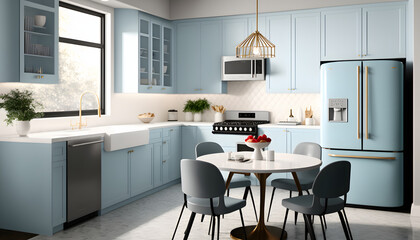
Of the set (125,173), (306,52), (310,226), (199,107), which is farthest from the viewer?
(199,107)

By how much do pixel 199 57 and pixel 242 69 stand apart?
78cm

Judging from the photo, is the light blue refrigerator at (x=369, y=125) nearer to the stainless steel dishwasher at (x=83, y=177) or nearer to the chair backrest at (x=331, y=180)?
the chair backrest at (x=331, y=180)

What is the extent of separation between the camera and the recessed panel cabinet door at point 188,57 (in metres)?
6.88

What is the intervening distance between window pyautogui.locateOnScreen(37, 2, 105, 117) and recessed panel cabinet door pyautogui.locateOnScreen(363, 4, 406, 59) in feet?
11.7

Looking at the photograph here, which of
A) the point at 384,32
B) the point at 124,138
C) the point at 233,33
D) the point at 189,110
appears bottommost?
the point at 124,138

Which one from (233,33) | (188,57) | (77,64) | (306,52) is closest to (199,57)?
(188,57)

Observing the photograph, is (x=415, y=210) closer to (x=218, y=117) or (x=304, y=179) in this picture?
(x=304, y=179)

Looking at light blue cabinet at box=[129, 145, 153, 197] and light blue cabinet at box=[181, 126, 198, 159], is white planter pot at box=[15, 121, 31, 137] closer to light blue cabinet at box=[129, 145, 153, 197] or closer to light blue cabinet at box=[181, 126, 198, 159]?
light blue cabinet at box=[129, 145, 153, 197]

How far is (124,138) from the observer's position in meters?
4.97

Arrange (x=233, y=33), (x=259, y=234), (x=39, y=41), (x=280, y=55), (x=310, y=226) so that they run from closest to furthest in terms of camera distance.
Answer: (x=310, y=226) < (x=259, y=234) < (x=39, y=41) < (x=280, y=55) < (x=233, y=33)

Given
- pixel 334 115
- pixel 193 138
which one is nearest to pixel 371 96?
pixel 334 115

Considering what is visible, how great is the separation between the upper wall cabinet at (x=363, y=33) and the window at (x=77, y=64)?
310 cm

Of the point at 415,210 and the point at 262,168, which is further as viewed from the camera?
the point at 415,210

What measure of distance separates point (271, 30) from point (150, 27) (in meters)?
1.78
